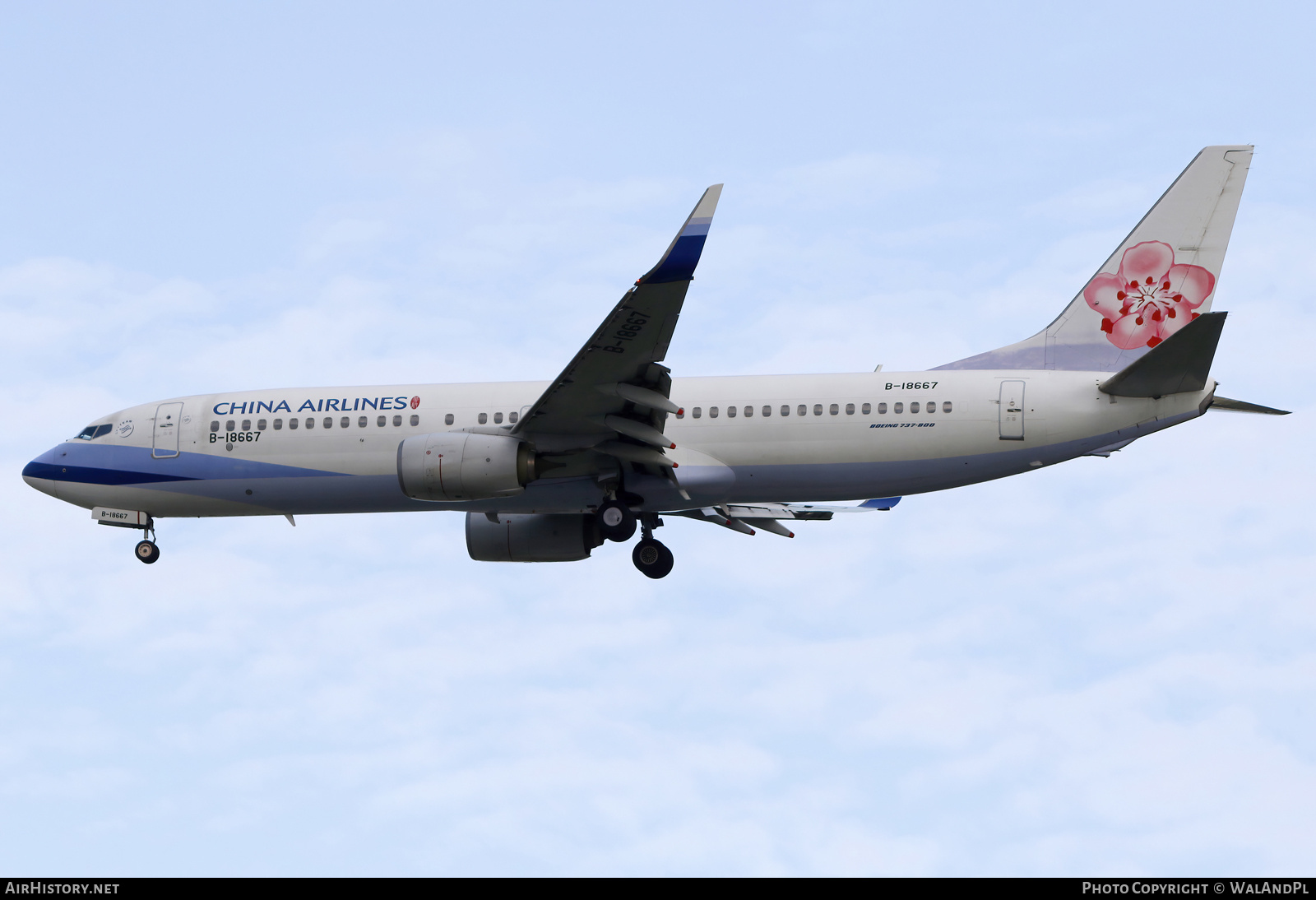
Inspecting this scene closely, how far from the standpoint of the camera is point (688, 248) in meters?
21.9

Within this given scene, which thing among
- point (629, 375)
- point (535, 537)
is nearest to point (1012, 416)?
point (629, 375)

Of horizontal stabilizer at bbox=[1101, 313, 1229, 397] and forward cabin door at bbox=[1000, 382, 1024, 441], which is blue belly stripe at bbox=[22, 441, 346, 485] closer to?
forward cabin door at bbox=[1000, 382, 1024, 441]

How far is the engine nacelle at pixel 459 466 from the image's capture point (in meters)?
25.1

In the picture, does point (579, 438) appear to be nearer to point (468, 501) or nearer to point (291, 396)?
point (468, 501)

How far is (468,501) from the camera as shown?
26375 mm

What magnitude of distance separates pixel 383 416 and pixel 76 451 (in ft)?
22.5

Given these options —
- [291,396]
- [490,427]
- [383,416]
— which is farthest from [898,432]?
[291,396]

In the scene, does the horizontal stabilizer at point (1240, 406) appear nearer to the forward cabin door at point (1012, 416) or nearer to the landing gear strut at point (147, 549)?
the forward cabin door at point (1012, 416)

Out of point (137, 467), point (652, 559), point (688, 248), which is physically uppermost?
point (688, 248)

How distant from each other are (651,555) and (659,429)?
375 cm

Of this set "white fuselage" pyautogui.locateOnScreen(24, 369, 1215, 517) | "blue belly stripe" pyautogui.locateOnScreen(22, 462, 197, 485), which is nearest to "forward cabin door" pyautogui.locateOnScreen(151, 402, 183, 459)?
"white fuselage" pyautogui.locateOnScreen(24, 369, 1215, 517)

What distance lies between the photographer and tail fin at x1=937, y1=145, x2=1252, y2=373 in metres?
27.4

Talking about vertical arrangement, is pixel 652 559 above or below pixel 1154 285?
below

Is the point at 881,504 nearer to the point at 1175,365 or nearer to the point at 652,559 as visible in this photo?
the point at 652,559
